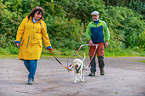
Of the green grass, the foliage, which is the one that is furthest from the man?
the foliage

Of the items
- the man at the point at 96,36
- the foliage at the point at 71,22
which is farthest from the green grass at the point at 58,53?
the man at the point at 96,36

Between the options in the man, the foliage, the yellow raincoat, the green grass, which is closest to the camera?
the yellow raincoat

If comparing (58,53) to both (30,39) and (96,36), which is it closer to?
(96,36)

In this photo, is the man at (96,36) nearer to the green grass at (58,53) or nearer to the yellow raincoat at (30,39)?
the yellow raincoat at (30,39)

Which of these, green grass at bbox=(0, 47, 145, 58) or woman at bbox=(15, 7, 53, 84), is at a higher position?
woman at bbox=(15, 7, 53, 84)

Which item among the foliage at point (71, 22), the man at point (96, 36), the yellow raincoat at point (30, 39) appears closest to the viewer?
the yellow raincoat at point (30, 39)

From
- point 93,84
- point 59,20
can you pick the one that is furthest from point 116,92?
point 59,20

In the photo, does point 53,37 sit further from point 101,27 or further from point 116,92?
point 116,92

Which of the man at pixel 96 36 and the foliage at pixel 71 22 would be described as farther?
the foliage at pixel 71 22

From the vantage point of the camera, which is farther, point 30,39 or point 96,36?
point 96,36

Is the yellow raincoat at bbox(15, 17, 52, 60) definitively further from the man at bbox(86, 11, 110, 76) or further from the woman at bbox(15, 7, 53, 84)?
the man at bbox(86, 11, 110, 76)

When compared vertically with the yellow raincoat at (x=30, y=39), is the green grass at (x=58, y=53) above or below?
below

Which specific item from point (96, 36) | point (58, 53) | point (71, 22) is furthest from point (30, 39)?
point (71, 22)

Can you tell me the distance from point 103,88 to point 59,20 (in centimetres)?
1230
